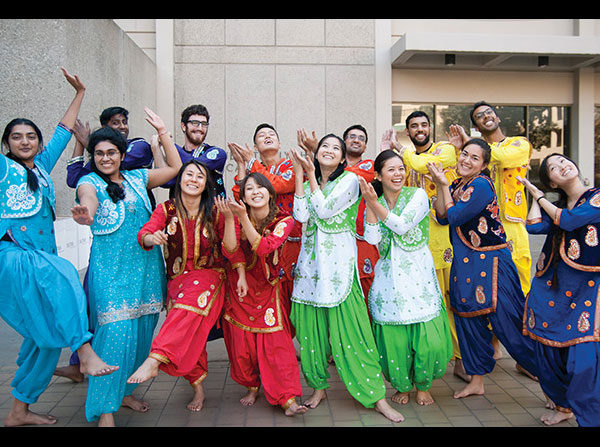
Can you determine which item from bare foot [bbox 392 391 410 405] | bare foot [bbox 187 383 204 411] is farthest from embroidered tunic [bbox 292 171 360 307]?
bare foot [bbox 187 383 204 411]

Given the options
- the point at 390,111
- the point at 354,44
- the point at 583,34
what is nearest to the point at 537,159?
the point at 583,34

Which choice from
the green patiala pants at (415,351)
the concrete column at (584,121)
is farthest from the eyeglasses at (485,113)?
the concrete column at (584,121)

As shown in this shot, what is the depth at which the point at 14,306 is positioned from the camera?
3.21 metres

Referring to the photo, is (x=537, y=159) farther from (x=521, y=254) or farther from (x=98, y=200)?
(x=98, y=200)

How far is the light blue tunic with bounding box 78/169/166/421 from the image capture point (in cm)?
325

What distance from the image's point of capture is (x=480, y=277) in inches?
148

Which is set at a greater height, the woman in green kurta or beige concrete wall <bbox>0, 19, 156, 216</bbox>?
beige concrete wall <bbox>0, 19, 156, 216</bbox>

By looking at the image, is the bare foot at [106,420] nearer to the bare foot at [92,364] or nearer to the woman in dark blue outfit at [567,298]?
the bare foot at [92,364]

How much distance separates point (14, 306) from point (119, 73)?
22.0ft

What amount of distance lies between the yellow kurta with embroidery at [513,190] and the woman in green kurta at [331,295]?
1.55 m

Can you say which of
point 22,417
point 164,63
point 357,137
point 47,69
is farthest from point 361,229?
point 164,63

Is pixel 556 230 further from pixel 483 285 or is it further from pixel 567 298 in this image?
pixel 483 285

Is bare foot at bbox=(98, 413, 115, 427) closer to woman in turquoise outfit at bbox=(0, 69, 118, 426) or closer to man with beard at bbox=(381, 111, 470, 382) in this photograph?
woman in turquoise outfit at bbox=(0, 69, 118, 426)

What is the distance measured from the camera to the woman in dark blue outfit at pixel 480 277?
369 centimetres
